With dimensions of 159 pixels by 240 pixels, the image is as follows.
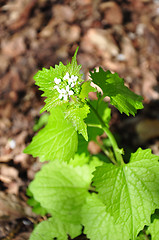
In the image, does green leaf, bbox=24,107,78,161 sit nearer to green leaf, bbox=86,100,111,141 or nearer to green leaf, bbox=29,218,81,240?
green leaf, bbox=86,100,111,141

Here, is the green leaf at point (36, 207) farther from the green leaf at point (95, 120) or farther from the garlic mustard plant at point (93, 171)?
the green leaf at point (95, 120)

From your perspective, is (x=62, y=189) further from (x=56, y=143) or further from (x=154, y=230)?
(x=154, y=230)

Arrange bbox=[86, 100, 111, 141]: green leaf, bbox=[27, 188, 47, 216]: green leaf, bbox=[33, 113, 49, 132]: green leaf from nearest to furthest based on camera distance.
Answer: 1. bbox=[86, 100, 111, 141]: green leaf
2. bbox=[27, 188, 47, 216]: green leaf
3. bbox=[33, 113, 49, 132]: green leaf

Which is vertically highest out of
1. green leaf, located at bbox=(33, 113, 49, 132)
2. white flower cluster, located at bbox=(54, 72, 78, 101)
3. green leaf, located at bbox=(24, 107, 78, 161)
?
white flower cluster, located at bbox=(54, 72, 78, 101)

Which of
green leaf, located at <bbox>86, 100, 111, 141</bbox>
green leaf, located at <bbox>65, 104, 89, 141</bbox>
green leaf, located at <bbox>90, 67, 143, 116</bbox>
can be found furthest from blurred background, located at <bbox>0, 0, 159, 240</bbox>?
green leaf, located at <bbox>65, 104, 89, 141</bbox>

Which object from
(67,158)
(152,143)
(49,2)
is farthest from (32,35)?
(67,158)

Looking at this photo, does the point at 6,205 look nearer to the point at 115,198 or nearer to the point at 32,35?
the point at 115,198
